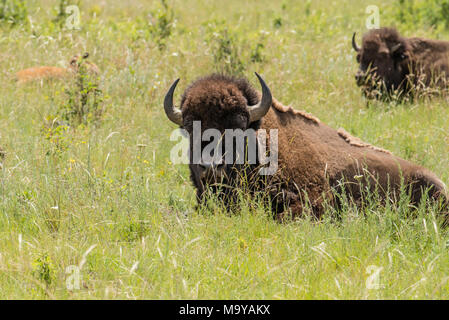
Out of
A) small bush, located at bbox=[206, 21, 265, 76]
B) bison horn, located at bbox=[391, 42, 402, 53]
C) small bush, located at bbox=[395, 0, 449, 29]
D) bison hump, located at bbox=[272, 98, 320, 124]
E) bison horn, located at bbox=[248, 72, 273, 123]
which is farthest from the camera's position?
small bush, located at bbox=[395, 0, 449, 29]

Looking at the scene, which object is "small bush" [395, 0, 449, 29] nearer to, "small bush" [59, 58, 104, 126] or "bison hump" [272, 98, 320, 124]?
"small bush" [59, 58, 104, 126]

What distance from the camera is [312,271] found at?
4.42 m

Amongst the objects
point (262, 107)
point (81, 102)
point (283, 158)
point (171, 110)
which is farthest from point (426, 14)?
point (171, 110)

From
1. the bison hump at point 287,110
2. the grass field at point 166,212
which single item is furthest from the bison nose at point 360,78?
the bison hump at point 287,110

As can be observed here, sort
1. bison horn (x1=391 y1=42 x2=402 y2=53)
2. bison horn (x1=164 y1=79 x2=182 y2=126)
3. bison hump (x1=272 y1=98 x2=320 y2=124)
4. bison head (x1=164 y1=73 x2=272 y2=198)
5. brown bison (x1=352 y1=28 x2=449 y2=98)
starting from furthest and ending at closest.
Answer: bison horn (x1=391 y1=42 x2=402 y2=53) → brown bison (x1=352 y1=28 x2=449 y2=98) → bison hump (x1=272 y1=98 x2=320 y2=124) → bison horn (x1=164 y1=79 x2=182 y2=126) → bison head (x1=164 y1=73 x2=272 y2=198)

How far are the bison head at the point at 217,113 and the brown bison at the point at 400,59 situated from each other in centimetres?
532

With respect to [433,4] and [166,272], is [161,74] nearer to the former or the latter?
[166,272]

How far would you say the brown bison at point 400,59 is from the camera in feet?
35.9

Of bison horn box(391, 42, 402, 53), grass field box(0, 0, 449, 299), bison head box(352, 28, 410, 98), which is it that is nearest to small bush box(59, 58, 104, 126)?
grass field box(0, 0, 449, 299)

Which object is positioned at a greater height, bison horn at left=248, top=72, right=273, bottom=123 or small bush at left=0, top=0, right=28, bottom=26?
small bush at left=0, top=0, right=28, bottom=26

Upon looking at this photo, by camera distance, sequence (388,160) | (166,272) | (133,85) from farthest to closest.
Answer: (133,85) < (388,160) < (166,272)

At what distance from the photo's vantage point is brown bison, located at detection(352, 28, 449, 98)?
35.9 feet
